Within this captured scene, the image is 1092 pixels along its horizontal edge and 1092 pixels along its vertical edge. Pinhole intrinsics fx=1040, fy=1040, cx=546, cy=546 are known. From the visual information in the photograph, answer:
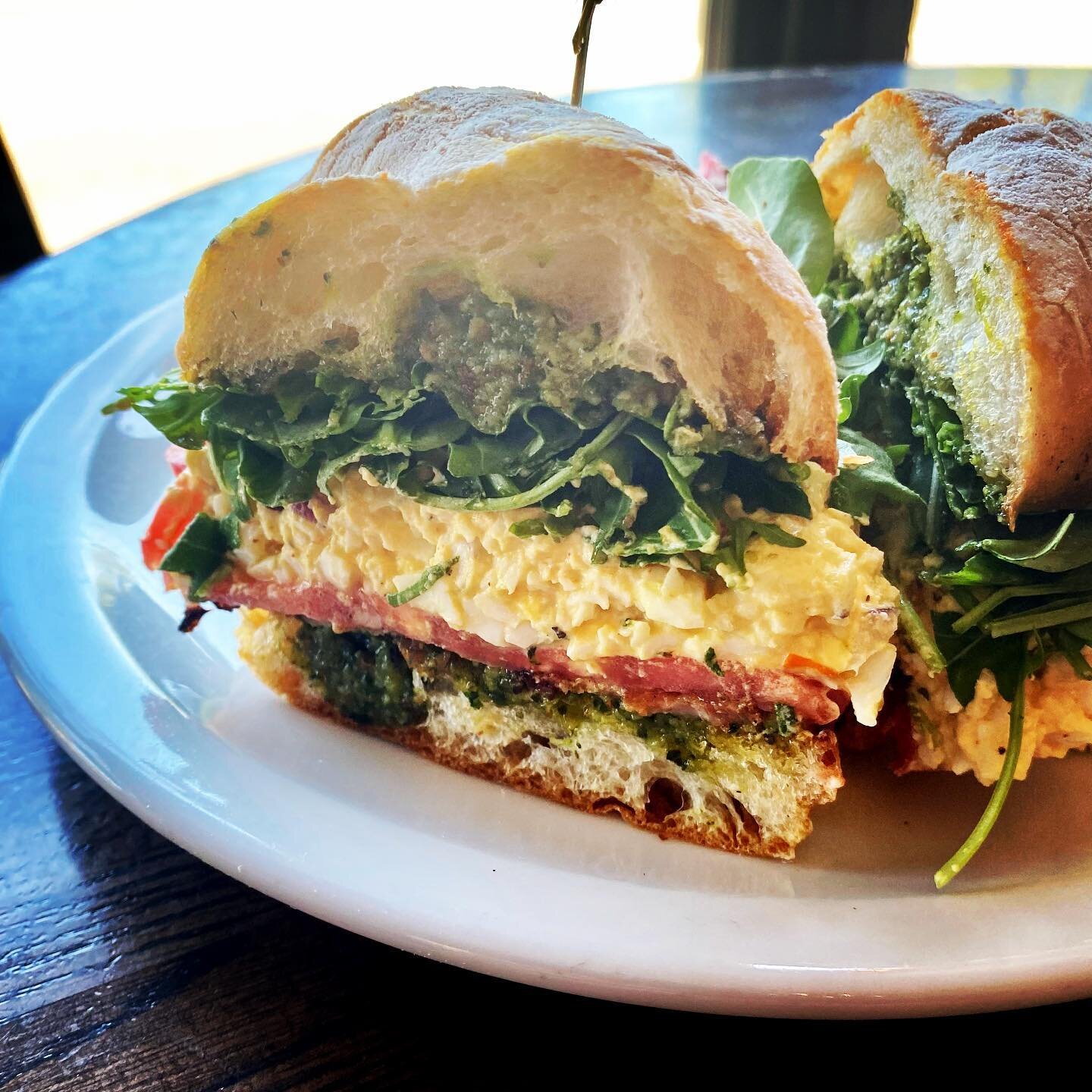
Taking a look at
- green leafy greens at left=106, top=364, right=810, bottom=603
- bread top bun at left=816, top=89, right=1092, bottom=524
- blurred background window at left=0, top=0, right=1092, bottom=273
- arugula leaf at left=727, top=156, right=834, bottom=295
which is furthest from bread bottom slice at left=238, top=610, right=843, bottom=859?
blurred background window at left=0, top=0, right=1092, bottom=273

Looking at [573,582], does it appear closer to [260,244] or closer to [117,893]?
[260,244]

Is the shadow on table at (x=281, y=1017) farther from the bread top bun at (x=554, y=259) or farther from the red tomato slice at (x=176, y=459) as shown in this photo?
the red tomato slice at (x=176, y=459)

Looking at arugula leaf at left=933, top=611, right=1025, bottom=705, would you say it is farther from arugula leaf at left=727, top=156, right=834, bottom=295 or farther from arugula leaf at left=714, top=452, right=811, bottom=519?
arugula leaf at left=727, top=156, right=834, bottom=295

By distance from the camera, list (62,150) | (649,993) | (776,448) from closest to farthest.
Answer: (649,993)
(776,448)
(62,150)

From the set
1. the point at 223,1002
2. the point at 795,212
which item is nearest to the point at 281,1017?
the point at 223,1002

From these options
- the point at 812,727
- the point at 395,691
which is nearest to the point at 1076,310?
the point at 812,727

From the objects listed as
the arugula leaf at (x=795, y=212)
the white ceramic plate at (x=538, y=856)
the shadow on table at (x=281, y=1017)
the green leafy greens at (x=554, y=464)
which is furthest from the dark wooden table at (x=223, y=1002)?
the arugula leaf at (x=795, y=212)

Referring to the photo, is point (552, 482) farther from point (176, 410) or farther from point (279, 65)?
point (279, 65)
